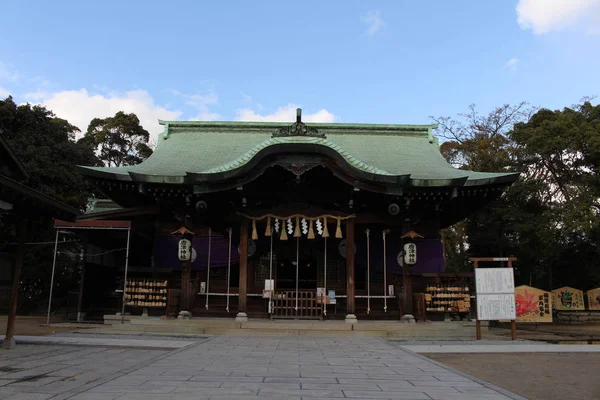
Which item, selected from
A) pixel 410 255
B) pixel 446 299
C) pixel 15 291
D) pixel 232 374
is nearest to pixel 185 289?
pixel 15 291

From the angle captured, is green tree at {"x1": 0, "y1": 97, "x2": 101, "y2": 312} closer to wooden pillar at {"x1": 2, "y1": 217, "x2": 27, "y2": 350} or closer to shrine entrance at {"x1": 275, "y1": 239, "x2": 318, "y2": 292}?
shrine entrance at {"x1": 275, "y1": 239, "x2": 318, "y2": 292}

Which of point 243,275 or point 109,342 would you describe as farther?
point 243,275

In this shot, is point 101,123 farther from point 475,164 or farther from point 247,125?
point 475,164

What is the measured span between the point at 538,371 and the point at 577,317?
17937 mm

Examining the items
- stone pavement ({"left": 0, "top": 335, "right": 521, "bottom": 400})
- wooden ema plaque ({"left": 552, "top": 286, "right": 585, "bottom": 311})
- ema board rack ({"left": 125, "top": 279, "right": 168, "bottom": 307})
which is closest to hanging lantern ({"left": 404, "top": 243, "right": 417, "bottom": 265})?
stone pavement ({"left": 0, "top": 335, "right": 521, "bottom": 400})

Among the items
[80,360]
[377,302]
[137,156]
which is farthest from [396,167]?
[137,156]

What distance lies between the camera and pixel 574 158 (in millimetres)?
20812

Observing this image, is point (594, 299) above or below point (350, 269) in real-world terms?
below

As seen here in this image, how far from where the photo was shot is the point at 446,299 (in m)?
13.2

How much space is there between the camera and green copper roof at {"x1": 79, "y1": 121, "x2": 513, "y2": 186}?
511 inches

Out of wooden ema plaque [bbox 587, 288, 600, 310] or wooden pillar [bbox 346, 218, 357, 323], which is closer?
wooden pillar [bbox 346, 218, 357, 323]

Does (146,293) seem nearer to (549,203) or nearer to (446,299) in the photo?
(446,299)

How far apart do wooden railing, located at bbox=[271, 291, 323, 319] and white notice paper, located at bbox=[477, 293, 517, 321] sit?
448 cm

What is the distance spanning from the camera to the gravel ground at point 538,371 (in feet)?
18.8
